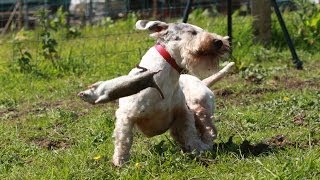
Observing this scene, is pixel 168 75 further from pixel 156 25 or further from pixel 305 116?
pixel 305 116

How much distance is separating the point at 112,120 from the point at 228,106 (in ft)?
4.50

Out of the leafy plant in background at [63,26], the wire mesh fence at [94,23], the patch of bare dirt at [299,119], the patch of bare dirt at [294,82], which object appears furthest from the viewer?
the leafy plant in background at [63,26]

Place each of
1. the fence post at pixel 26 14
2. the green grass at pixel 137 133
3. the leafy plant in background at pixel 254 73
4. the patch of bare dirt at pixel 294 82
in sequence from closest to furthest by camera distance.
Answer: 1. the green grass at pixel 137 133
2. the patch of bare dirt at pixel 294 82
3. the leafy plant in background at pixel 254 73
4. the fence post at pixel 26 14

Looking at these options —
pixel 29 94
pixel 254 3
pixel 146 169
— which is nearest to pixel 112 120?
pixel 146 169

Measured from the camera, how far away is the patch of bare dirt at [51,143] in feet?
18.4

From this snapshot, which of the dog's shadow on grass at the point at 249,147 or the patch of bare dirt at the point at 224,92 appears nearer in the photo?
the dog's shadow on grass at the point at 249,147

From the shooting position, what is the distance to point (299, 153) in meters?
4.48

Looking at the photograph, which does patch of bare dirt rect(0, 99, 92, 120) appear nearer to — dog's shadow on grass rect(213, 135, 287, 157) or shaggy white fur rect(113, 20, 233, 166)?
shaggy white fur rect(113, 20, 233, 166)

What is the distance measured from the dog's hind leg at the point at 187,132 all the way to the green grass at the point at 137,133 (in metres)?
0.09

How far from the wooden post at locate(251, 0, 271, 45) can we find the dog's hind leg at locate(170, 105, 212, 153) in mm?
5724

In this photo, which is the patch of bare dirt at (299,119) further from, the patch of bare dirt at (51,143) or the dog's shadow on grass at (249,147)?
the patch of bare dirt at (51,143)

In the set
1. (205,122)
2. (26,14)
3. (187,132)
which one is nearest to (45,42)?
(26,14)

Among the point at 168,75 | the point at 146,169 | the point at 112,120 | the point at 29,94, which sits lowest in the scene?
the point at 29,94

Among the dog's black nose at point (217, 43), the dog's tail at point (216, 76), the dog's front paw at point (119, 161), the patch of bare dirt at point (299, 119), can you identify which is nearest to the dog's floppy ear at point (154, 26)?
the dog's black nose at point (217, 43)
